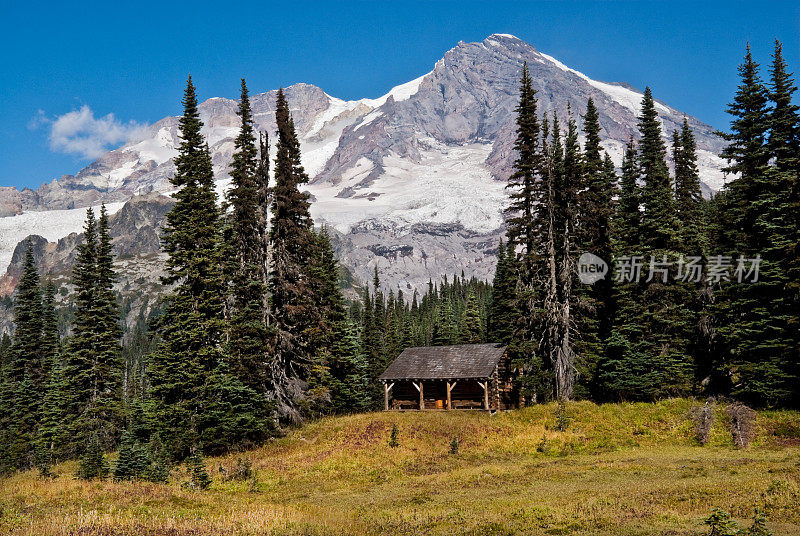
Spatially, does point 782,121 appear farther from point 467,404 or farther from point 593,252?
point 467,404

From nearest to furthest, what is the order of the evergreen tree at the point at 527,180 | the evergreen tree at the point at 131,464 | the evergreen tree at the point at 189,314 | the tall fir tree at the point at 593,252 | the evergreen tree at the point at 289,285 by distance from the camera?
the evergreen tree at the point at 131,464 → the evergreen tree at the point at 189,314 → the evergreen tree at the point at 289,285 → the tall fir tree at the point at 593,252 → the evergreen tree at the point at 527,180

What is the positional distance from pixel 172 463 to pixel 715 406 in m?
31.0

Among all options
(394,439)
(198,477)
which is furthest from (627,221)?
(198,477)

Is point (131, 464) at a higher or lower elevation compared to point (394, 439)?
higher

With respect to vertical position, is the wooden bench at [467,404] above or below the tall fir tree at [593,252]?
below

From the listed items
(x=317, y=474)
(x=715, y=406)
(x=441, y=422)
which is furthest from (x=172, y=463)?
(x=715, y=406)

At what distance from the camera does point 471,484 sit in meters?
22.9

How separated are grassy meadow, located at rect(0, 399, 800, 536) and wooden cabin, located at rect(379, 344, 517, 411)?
3.68 m

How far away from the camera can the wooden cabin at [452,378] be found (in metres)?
42.3

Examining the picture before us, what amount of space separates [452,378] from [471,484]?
19.2 meters

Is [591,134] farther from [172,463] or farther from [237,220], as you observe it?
[172,463]

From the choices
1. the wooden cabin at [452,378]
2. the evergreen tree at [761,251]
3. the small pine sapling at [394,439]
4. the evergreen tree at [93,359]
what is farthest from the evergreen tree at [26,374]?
the evergreen tree at [761,251]

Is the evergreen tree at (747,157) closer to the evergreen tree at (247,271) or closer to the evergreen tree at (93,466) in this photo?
the evergreen tree at (247,271)

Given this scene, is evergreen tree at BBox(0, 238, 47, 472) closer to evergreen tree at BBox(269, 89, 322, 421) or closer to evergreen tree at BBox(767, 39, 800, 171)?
evergreen tree at BBox(269, 89, 322, 421)
